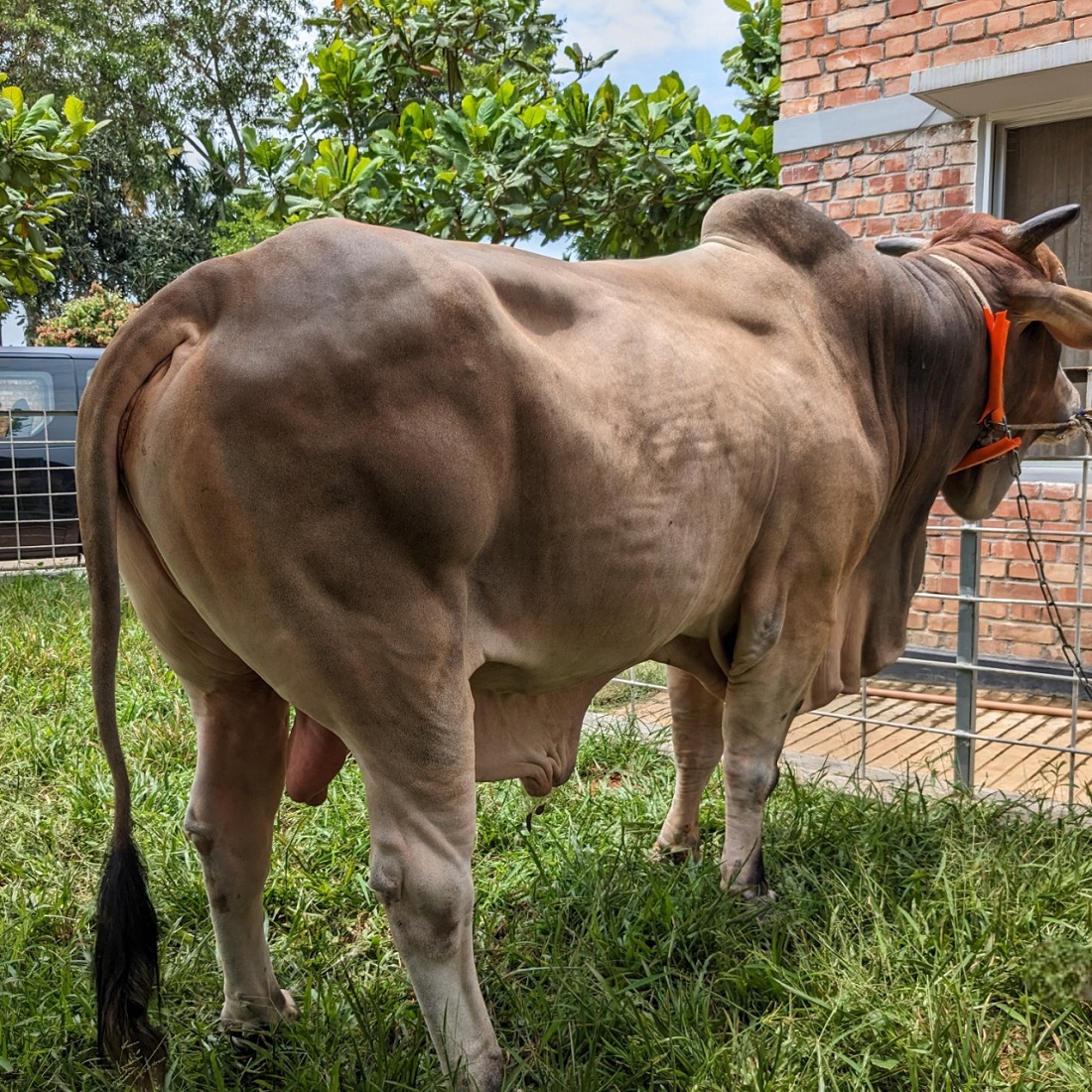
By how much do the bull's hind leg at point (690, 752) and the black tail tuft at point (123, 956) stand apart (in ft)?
5.79

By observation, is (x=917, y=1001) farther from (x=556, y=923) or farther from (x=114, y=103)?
(x=114, y=103)

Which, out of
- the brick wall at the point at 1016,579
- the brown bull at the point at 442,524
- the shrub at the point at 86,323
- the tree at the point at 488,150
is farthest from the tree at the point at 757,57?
the shrub at the point at 86,323

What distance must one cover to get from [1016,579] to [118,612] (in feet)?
16.5

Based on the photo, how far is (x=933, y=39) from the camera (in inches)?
225

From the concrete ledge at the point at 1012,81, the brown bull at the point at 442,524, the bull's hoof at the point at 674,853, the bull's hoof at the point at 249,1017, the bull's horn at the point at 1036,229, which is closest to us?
the brown bull at the point at 442,524

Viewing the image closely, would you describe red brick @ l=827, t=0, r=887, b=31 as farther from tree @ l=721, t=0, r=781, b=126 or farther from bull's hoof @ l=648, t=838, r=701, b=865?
bull's hoof @ l=648, t=838, r=701, b=865

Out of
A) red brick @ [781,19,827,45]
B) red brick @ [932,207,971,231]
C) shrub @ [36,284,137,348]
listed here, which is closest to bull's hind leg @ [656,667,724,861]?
red brick @ [932,207,971,231]

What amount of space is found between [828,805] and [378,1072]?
195 centimetres

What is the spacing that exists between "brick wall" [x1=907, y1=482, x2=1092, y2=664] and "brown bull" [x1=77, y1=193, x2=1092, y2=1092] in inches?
122

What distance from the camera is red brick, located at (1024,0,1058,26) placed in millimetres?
5289

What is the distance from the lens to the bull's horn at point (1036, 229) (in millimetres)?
3216

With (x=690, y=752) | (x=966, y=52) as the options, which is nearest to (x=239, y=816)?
(x=690, y=752)

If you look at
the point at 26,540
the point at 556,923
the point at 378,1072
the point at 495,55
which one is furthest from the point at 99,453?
the point at 26,540

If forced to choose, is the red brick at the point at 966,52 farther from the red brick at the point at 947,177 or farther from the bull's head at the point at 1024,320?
the bull's head at the point at 1024,320
